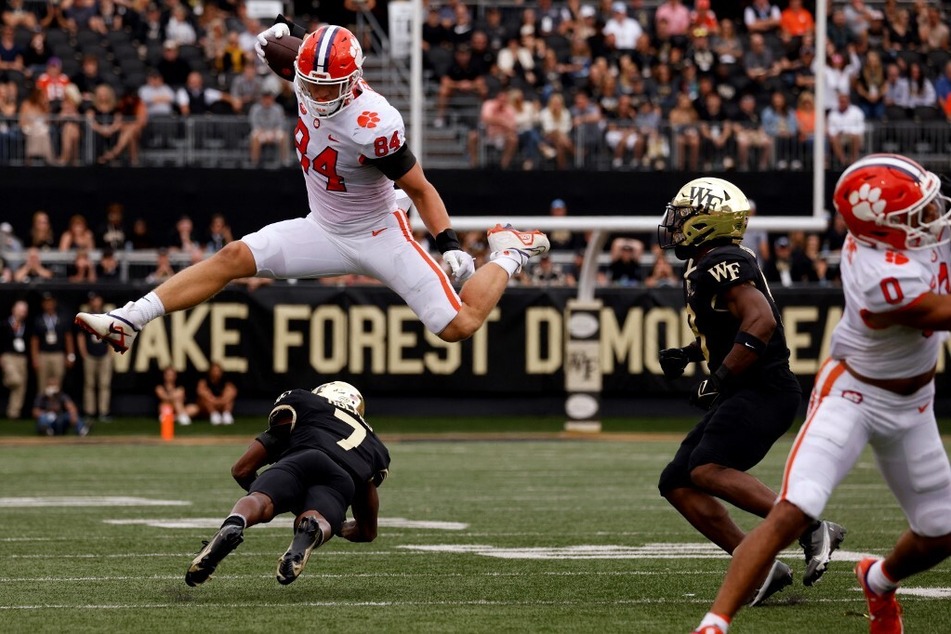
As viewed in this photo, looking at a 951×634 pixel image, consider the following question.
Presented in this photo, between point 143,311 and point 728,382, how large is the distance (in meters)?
2.75

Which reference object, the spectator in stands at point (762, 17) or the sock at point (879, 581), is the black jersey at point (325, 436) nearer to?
the sock at point (879, 581)

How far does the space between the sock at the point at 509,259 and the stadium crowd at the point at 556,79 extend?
1126 centimetres

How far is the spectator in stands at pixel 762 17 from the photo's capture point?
20328 mm

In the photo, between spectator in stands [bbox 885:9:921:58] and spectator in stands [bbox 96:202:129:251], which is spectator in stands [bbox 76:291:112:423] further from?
spectator in stands [bbox 885:9:921:58]

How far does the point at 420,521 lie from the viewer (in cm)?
1013

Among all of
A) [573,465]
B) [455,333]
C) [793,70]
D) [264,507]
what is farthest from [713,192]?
[793,70]

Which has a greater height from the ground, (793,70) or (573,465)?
(793,70)

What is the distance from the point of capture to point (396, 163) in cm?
778

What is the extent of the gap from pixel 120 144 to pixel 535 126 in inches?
204

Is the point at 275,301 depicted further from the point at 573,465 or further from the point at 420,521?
the point at 420,521

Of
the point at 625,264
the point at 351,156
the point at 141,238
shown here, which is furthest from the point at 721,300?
the point at 141,238

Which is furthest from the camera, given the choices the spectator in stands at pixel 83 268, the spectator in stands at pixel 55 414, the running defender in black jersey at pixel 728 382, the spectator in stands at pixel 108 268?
the spectator in stands at pixel 108 268

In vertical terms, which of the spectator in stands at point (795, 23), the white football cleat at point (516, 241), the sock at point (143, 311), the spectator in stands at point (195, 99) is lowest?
the sock at point (143, 311)

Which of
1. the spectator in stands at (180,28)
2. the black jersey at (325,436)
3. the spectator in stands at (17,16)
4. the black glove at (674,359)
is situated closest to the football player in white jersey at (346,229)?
the black jersey at (325,436)
